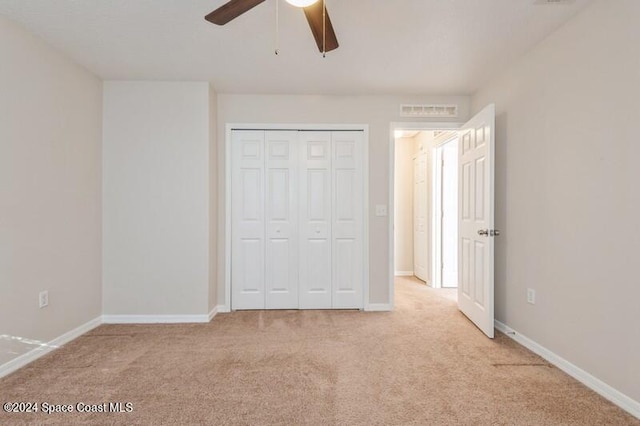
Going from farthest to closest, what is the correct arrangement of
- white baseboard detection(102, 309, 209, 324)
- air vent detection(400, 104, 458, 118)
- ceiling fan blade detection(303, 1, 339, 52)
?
air vent detection(400, 104, 458, 118) < white baseboard detection(102, 309, 209, 324) < ceiling fan blade detection(303, 1, 339, 52)

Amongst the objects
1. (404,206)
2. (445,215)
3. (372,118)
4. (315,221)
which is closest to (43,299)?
(315,221)

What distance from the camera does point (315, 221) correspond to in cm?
404

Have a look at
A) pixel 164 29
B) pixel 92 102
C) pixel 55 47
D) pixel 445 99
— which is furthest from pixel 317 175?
pixel 55 47

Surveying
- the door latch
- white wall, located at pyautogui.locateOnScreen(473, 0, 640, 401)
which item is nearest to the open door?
the door latch

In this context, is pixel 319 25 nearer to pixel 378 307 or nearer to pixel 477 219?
pixel 477 219

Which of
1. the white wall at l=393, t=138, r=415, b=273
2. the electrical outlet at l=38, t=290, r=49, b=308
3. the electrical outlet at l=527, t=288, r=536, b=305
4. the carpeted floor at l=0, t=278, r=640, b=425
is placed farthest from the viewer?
the white wall at l=393, t=138, r=415, b=273

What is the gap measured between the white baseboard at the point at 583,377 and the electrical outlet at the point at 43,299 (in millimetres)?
3859

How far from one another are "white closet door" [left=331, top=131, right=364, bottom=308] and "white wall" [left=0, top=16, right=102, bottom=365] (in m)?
2.44

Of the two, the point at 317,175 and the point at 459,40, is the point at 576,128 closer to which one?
the point at 459,40

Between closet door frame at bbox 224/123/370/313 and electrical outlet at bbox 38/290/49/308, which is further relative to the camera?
closet door frame at bbox 224/123/370/313

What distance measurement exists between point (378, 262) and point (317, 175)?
47.6 inches

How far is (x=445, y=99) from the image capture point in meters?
4.02

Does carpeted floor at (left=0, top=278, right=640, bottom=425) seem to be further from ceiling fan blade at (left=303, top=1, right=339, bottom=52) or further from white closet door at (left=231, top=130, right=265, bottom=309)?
ceiling fan blade at (left=303, top=1, right=339, bottom=52)

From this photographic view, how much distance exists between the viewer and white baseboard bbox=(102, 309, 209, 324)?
357 centimetres
